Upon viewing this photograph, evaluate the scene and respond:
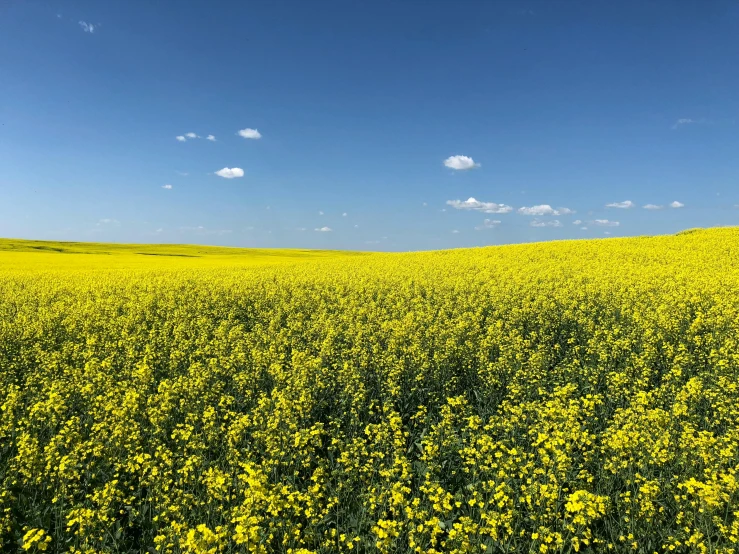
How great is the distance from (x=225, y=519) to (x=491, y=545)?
288 cm

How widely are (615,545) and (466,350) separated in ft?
17.3

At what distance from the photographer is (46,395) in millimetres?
7250

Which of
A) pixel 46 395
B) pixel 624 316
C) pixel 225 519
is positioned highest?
pixel 624 316

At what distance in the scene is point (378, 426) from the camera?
218 inches

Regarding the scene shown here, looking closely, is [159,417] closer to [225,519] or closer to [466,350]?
[225,519]

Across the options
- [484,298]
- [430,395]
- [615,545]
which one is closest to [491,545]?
[615,545]

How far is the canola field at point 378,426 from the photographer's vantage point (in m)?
4.18

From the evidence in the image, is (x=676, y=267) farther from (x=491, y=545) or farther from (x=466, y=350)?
(x=491, y=545)

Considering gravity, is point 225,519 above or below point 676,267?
below

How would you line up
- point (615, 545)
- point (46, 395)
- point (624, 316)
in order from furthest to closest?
point (624, 316), point (46, 395), point (615, 545)

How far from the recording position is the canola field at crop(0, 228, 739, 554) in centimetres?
418

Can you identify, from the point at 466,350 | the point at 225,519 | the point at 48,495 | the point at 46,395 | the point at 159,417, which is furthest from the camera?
the point at 466,350

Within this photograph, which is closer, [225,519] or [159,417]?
[225,519]

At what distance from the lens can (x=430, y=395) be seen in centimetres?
759
